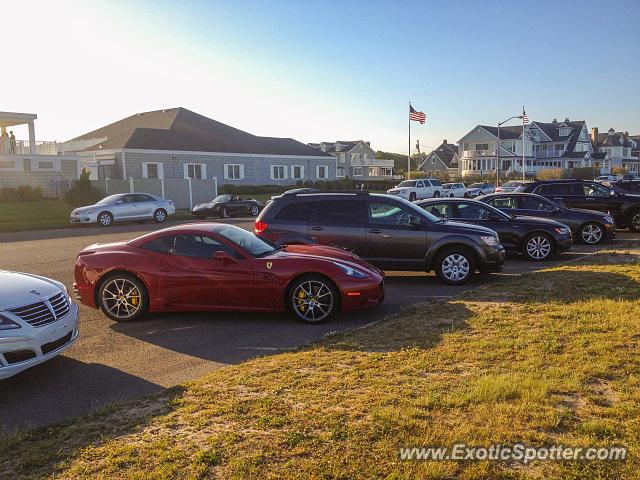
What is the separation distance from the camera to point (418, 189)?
137 ft

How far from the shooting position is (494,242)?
1039 cm

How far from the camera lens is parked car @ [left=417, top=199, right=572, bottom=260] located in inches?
507

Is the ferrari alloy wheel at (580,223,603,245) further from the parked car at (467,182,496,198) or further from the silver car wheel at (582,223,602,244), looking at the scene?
the parked car at (467,182,496,198)

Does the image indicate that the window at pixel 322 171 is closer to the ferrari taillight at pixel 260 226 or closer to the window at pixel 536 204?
the window at pixel 536 204

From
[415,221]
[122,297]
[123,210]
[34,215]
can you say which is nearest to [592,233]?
[415,221]

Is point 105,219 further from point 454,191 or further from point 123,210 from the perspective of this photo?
point 454,191

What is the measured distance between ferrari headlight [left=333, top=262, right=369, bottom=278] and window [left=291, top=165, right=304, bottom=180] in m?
44.9

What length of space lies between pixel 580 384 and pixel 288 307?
4001mm

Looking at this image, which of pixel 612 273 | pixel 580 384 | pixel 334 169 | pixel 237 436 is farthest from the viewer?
pixel 334 169

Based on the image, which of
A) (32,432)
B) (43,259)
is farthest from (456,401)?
(43,259)

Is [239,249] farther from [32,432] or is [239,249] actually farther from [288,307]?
[32,432]

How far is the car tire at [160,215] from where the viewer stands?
2731cm

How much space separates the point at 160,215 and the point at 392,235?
1966cm

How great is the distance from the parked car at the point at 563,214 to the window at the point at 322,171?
39.7 meters
